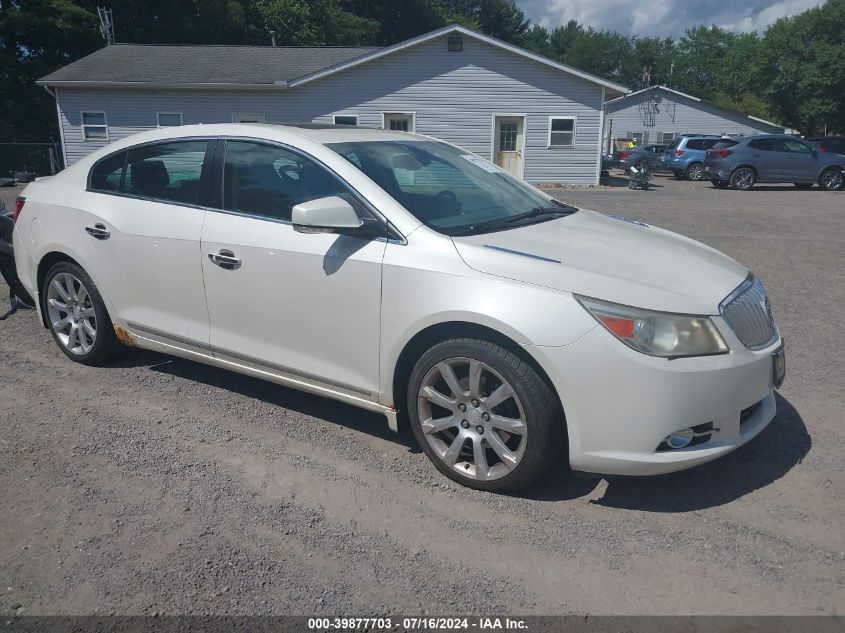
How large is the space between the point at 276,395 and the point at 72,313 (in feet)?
5.51

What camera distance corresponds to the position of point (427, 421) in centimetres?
369

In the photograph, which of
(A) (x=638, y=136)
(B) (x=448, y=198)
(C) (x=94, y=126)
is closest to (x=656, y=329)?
(B) (x=448, y=198)

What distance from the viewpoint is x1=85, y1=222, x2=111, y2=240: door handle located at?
479 cm

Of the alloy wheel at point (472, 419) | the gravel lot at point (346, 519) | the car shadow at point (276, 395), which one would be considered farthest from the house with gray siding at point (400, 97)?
the alloy wheel at point (472, 419)

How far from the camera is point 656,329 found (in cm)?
319

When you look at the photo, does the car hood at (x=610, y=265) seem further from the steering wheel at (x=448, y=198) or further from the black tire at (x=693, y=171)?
the black tire at (x=693, y=171)

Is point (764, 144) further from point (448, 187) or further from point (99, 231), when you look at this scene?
point (99, 231)

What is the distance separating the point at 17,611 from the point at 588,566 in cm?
223

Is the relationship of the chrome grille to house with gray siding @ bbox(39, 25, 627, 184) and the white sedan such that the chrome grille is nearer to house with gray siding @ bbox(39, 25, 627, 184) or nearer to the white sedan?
the white sedan

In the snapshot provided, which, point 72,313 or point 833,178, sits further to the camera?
point 833,178

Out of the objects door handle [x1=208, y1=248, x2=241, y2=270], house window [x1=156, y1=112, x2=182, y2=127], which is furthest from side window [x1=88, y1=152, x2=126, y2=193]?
house window [x1=156, y1=112, x2=182, y2=127]

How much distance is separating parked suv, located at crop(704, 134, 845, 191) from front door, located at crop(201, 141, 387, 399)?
72.2 ft

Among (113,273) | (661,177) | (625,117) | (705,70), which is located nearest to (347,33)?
(625,117)

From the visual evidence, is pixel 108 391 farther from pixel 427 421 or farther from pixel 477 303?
pixel 477 303
